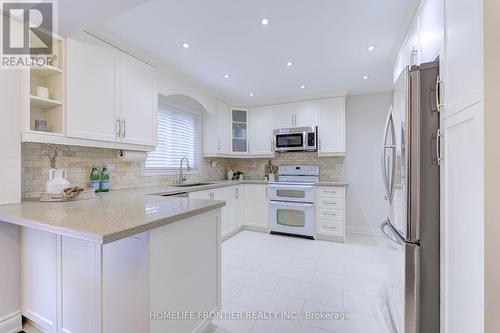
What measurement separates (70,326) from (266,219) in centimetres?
292

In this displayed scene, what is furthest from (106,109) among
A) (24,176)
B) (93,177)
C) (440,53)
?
(440,53)

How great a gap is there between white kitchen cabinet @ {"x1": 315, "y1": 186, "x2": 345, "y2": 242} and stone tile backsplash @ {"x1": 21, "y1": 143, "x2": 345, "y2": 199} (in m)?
0.59

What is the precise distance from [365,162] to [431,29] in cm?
284

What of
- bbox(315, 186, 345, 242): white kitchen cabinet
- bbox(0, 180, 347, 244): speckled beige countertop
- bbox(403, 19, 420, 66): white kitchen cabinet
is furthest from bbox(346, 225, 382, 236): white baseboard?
bbox(0, 180, 347, 244): speckled beige countertop

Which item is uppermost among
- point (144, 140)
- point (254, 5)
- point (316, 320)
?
point (254, 5)

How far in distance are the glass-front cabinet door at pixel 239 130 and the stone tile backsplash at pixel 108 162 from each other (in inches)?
19.8

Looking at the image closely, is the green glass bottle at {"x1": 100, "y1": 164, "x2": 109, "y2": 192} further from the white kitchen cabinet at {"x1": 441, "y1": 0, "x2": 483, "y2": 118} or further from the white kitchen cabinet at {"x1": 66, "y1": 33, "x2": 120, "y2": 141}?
the white kitchen cabinet at {"x1": 441, "y1": 0, "x2": 483, "y2": 118}

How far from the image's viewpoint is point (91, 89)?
197 cm

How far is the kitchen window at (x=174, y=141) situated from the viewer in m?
Answer: 3.15

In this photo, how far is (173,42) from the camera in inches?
87.6

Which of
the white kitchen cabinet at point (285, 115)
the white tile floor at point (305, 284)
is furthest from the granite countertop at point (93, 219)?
the white kitchen cabinet at point (285, 115)

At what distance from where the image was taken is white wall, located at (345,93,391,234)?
382cm

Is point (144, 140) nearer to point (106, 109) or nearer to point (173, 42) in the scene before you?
point (106, 109)

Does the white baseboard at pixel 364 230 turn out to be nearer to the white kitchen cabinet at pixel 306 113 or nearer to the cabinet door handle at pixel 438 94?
the white kitchen cabinet at pixel 306 113
